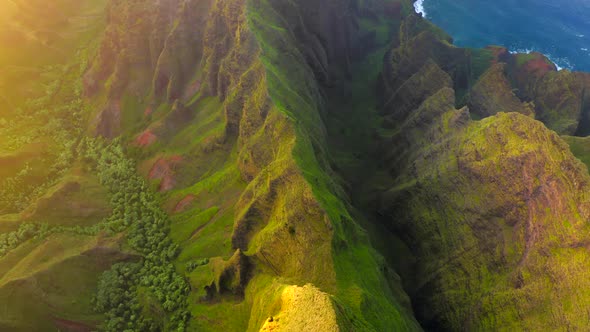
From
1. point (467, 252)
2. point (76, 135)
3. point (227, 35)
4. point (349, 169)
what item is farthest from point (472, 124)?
point (76, 135)

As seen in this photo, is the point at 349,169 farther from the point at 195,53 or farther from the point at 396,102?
the point at 195,53

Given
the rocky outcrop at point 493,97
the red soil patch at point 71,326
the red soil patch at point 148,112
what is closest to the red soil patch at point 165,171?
the red soil patch at point 148,112

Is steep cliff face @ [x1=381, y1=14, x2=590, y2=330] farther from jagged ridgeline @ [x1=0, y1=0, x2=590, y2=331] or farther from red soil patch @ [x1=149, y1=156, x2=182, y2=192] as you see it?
red soil patch @ [x1=149, y1=156, x2=182, y2=192]

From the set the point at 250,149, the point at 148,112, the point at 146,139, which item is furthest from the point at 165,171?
the point at 250,149

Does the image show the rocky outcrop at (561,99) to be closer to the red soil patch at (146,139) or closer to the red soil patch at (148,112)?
the red soil patch at (146,139)

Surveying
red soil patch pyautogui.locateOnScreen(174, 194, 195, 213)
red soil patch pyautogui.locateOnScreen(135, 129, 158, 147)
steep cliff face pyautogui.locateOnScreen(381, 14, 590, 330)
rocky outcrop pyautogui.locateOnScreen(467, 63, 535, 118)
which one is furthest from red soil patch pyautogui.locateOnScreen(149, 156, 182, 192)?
rocky outcrop pyautogui.locateOnScreen(467, 63, 535, 118)

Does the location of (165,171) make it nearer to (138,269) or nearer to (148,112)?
(138,269)
